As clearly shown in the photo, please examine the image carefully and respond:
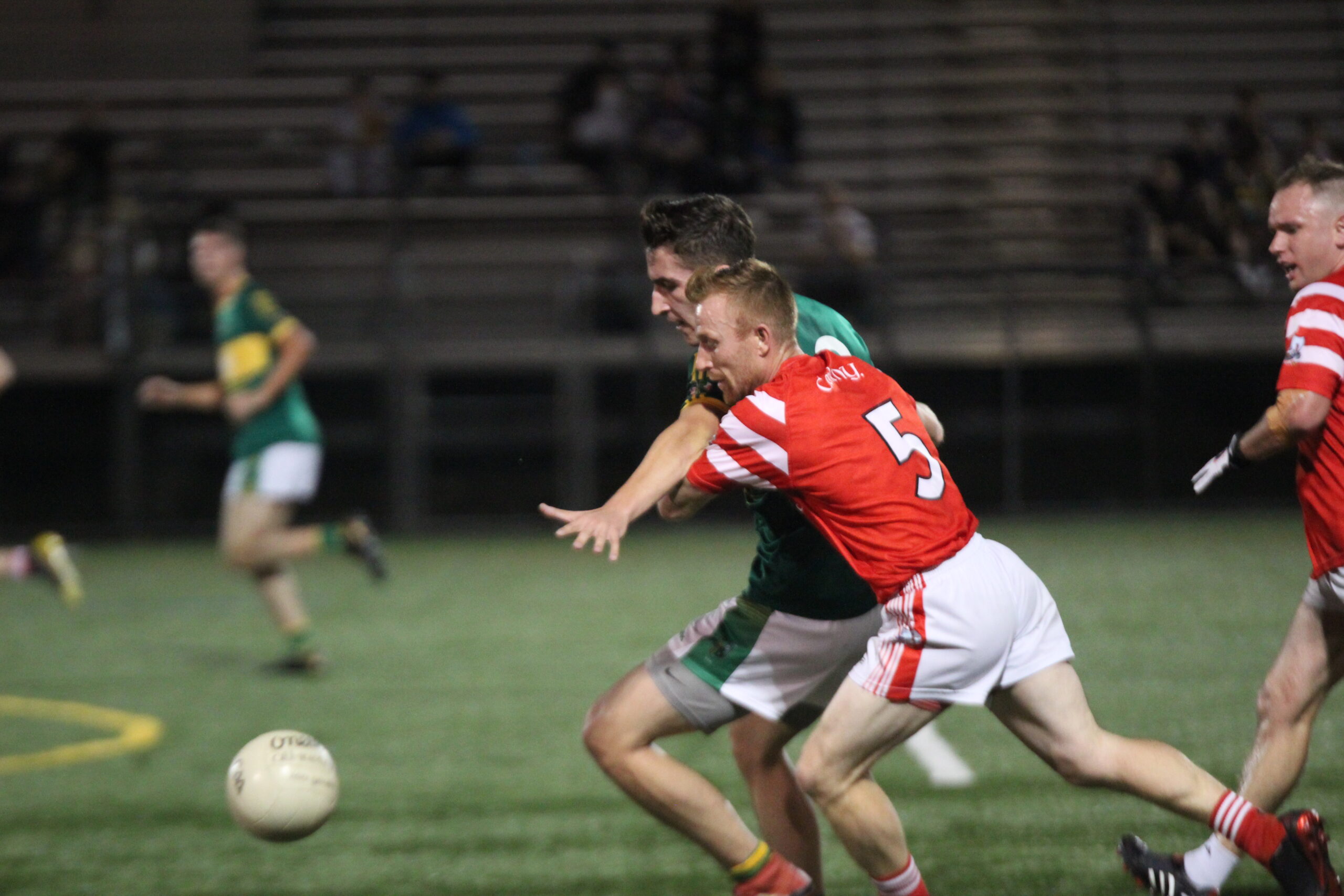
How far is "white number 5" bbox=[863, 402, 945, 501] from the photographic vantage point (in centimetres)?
372

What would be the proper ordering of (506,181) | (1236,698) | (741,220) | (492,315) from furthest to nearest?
(506,181) → (492,315) → (1236,698) → (741,220)

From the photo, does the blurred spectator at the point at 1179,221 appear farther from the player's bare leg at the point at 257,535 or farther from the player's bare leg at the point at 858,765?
the player's bare leg at the point at 858,765

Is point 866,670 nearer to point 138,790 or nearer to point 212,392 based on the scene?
point 138,790

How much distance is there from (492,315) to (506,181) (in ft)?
7.43

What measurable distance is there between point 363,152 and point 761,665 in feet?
43.7

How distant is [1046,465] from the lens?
570 inches

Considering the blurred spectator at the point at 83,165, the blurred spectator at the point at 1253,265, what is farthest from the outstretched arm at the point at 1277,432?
the blurred spectator at the point at 83,165

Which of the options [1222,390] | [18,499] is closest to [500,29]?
[18,499]

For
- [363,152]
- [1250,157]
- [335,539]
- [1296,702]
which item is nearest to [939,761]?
[1296,702]

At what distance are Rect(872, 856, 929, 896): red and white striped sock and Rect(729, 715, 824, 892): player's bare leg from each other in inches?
20.4

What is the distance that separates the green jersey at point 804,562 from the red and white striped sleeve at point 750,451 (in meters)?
0.35

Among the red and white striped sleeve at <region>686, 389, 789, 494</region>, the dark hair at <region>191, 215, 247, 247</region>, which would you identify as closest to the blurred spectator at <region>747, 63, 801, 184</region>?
the dark hair at <region>191, 215, 247, 247</region>

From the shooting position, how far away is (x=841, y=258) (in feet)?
49.3

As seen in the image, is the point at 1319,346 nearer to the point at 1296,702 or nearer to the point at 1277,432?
the point at 1277,432
